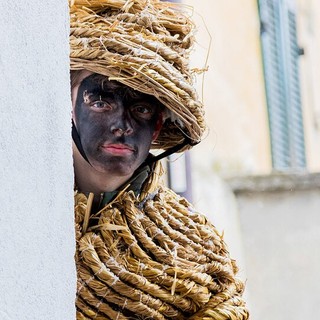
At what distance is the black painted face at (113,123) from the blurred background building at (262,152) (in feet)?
9.90

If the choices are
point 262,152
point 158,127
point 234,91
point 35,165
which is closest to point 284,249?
point 234,91

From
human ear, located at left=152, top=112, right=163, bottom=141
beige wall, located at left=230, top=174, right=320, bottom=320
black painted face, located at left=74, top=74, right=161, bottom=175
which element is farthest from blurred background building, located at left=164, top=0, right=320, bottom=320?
black painted face, located at left=74, top=74, right=161, bottom=175

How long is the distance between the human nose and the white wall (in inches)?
25.0

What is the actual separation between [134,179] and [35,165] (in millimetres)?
883

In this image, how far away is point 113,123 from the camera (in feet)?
11.7

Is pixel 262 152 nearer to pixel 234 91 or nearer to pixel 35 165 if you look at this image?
pixel 234 91

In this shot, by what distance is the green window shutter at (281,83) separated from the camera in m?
10.9

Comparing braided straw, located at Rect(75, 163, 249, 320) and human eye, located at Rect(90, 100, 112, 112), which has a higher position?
human eye, located at Rect(90, 100, 112, 112)

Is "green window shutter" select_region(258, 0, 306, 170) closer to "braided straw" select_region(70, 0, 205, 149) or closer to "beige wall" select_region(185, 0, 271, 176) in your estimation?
"beige wall" select_region(185, 0, 271, 176)

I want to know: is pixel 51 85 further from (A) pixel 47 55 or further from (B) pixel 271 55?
(B) pixel 271 55

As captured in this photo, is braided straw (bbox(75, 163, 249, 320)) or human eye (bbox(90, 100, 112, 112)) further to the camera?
human eye (bbox(90, 100, 112, 112))

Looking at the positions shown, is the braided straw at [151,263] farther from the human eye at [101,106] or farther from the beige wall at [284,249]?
the beige wall at [284,249]

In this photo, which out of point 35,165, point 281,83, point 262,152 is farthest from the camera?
point 281,83

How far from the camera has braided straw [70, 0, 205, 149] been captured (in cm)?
349
